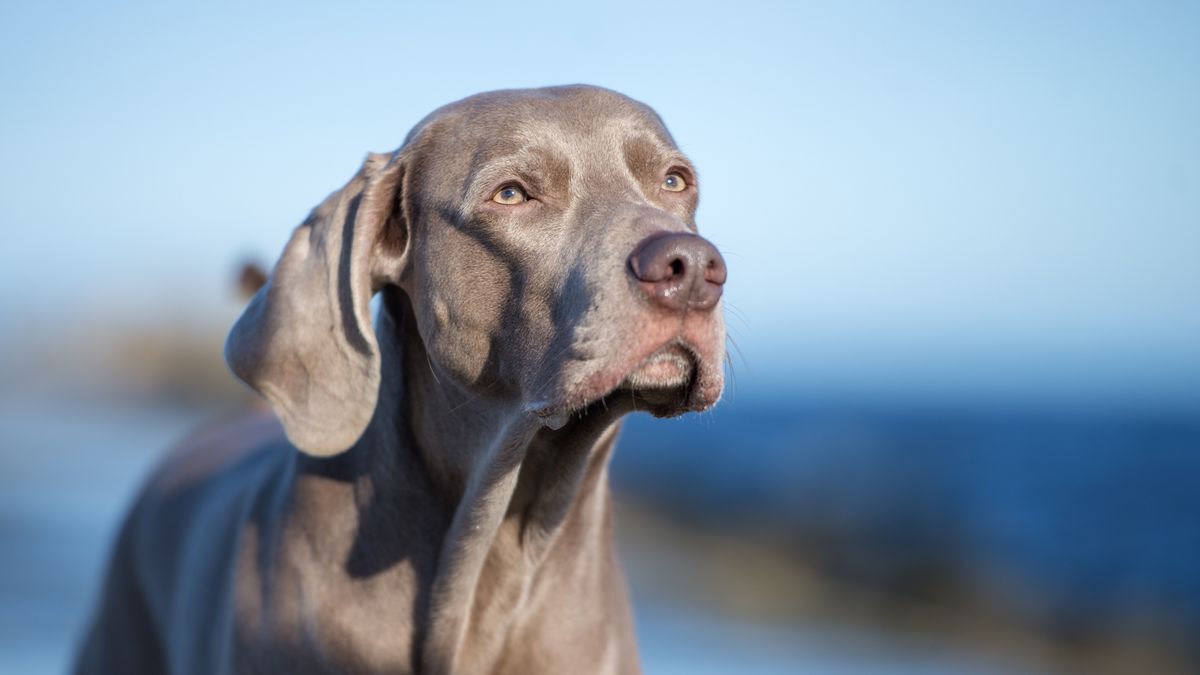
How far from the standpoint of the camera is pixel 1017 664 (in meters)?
9.43

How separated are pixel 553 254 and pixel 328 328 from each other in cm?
62

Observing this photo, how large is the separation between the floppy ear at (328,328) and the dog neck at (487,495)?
0.13 m

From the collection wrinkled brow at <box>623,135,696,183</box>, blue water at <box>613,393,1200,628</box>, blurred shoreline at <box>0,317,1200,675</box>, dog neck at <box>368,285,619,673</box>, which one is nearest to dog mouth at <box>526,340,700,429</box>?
dog neck at <box>368,285,619,673</box>

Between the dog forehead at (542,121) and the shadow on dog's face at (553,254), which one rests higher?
the dog forehead at (542,121)

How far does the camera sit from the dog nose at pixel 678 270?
266 centimetres

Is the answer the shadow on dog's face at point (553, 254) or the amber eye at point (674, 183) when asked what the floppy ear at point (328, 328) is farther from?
the amber eye at point (674, 183)

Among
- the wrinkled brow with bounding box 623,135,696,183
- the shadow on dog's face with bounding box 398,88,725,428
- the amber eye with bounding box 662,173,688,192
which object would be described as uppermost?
the wrinkled brow with bounding box 623,135,696,183

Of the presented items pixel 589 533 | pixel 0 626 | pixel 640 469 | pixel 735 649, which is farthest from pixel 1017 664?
pixel 640 469

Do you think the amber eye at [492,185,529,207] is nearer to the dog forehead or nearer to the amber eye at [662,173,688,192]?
the dog forehead

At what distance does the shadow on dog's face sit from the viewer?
108 inches

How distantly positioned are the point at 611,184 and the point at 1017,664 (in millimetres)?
7374

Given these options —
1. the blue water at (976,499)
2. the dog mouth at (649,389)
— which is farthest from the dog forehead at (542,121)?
the blue water at (976,499)

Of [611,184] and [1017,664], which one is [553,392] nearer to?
[611,184]

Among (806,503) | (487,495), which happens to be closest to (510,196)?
(487,495)
